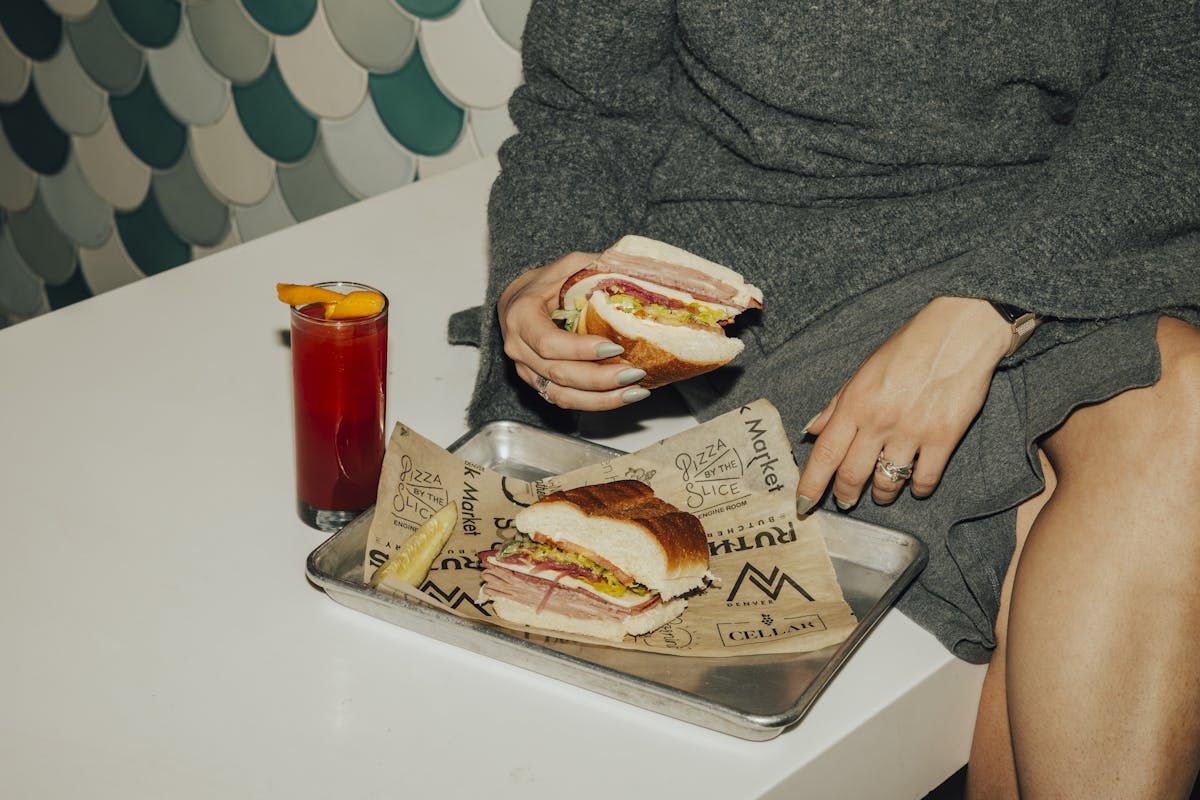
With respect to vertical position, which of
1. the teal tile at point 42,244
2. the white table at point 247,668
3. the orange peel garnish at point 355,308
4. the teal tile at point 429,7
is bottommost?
the teal tile at point 42,244

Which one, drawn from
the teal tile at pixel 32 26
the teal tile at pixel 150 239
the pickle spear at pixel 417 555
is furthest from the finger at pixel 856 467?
the teal tile at pixel 32 26

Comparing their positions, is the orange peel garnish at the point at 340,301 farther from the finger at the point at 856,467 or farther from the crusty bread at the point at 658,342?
the finger at the point at 856,467

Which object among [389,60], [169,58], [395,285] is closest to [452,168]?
[389,60]

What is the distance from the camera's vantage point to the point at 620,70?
1454mm

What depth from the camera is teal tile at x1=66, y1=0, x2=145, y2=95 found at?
2.84 metres

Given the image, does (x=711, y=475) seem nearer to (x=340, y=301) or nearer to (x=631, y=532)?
(x=631, y=532)

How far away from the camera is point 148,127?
2900 mm

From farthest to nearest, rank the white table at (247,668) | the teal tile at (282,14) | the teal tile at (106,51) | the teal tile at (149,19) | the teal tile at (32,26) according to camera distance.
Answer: the teal tile at (32,26)
the teal tile at (106,51)
the teal tile at (149,19)
the teal tile at (282,14)
the white table at (247,668)

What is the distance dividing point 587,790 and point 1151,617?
0.50m

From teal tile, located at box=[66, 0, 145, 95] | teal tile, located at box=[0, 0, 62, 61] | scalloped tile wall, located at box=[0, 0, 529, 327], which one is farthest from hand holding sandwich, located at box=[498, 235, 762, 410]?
teal tile, located at box=[0, 0, 62, 61]

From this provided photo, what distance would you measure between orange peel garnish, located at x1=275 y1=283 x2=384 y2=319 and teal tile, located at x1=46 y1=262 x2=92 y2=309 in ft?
8.08

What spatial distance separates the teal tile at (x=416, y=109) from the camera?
2.29 metres

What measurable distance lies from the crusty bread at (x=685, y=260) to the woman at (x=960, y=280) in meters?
0.08

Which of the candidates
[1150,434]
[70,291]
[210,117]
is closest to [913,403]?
[1150,434]
